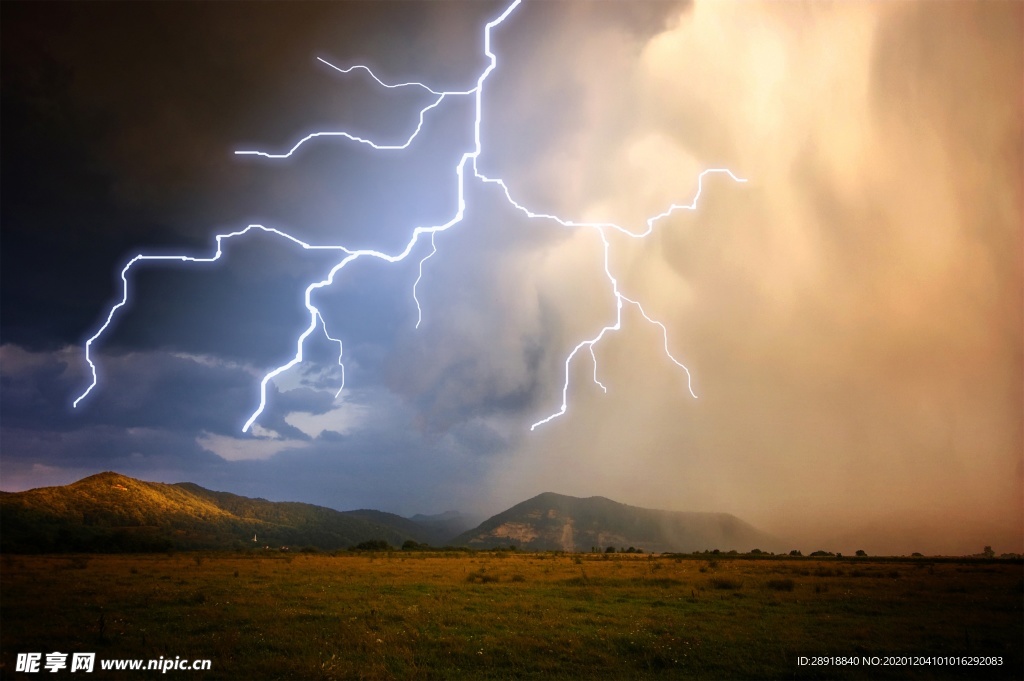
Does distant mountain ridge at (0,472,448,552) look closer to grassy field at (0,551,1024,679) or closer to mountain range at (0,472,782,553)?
mountain range at (0,472,782,553)

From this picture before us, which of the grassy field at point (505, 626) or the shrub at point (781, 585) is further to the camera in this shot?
the shrub at point (781, 585)

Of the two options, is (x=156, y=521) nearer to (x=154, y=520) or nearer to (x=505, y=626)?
(x=154, y=520)

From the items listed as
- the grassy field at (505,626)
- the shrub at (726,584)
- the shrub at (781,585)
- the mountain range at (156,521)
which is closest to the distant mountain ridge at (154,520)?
the mountain range at (156,521)

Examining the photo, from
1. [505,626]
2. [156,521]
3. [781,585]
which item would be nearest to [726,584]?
[781,585]

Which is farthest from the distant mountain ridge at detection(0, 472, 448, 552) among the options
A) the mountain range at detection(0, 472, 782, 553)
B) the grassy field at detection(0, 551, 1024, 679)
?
the grassy field at detection(0, 551, 1024, 679)

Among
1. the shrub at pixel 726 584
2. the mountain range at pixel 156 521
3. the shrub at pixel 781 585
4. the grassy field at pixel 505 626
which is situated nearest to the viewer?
the grassy field at pixel 505 626

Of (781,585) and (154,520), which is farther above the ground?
(781,585)

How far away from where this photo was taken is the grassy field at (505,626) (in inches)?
492

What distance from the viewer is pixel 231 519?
127 meters

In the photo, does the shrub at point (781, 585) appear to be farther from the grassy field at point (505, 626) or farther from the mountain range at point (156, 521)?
the mountain range at point (156, 521)

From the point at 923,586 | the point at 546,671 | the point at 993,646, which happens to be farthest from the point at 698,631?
the point at 923,586

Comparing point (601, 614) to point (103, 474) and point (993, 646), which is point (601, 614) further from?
point (103, 474)

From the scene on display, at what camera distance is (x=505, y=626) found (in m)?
15.8

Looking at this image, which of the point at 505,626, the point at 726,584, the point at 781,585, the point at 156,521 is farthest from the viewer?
the point at 156,521
